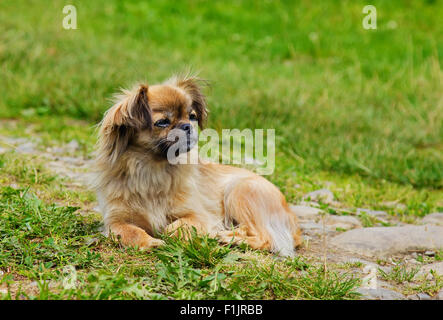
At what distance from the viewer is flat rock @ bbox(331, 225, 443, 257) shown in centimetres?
466

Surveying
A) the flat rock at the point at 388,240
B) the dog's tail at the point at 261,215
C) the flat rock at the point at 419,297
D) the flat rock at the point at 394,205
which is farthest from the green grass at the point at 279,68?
the flat rock at the point at 419,297

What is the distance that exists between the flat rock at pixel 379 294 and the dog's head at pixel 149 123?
1.64m

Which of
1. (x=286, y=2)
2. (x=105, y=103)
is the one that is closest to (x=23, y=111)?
(x=105, y=103)

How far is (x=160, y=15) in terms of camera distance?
42.8ft

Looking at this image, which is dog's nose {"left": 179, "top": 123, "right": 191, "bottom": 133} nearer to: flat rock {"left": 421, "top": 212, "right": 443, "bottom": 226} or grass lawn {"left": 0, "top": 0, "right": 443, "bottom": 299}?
grass lawn {"left": 0, "top": 0, "right": 443, "bottom": 299}

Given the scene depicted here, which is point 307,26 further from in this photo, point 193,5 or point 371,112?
point 371,112

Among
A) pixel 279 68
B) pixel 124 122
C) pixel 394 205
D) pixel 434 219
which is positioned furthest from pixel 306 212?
pixel 279 68

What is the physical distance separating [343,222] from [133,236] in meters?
Result: 2.15

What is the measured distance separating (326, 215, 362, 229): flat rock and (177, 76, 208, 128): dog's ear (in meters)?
1.53

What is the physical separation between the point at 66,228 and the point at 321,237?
2.17 meters

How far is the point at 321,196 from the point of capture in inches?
237

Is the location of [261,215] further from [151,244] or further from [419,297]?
[419,297]

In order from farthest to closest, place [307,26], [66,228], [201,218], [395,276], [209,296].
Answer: [307,26], [201,218], [66,228], [395,276], [209,296]

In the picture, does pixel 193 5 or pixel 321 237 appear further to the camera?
pixel 193 5
